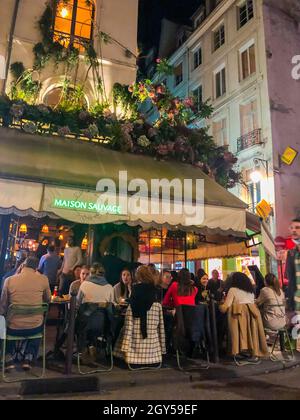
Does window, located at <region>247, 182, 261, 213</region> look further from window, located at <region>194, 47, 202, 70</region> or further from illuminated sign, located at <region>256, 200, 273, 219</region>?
window, located at <region>194, 47, 202, 70</region>

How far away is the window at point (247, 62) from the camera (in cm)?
1845

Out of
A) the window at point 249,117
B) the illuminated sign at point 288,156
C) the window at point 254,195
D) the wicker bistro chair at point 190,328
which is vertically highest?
the window at point 249,117

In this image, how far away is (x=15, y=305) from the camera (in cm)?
508

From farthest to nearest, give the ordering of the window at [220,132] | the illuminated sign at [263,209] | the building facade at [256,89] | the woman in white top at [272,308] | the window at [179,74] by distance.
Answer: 1. the window at [179,74]
2. the window at [220,132]
3. the building facade at [256,89]
4. the illuminated sign at [263,209]
5. the woman in white top at [272,308]

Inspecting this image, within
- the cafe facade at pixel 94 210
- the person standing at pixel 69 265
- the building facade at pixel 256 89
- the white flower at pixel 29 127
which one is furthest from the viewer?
the building facade at pixel 256 89

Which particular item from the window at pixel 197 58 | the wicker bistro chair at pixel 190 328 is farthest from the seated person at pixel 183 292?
the window at pixel 197 58

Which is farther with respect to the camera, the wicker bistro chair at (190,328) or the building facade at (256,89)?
the building facade at (256,89)

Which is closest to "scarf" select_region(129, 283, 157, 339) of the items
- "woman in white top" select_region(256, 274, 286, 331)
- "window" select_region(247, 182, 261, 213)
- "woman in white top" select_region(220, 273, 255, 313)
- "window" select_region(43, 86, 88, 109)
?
"woman in white top" select_region(220, 273, 255, 313)

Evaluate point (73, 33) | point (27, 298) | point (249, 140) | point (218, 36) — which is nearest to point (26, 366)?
point (27, 298)

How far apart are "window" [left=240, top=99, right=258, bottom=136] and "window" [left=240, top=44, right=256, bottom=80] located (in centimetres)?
166

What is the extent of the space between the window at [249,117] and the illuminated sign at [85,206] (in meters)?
13.0

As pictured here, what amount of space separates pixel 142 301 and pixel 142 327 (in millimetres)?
407

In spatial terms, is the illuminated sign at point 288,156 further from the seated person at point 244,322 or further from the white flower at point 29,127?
the white flower at point 29,127

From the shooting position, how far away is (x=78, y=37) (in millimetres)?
10188
